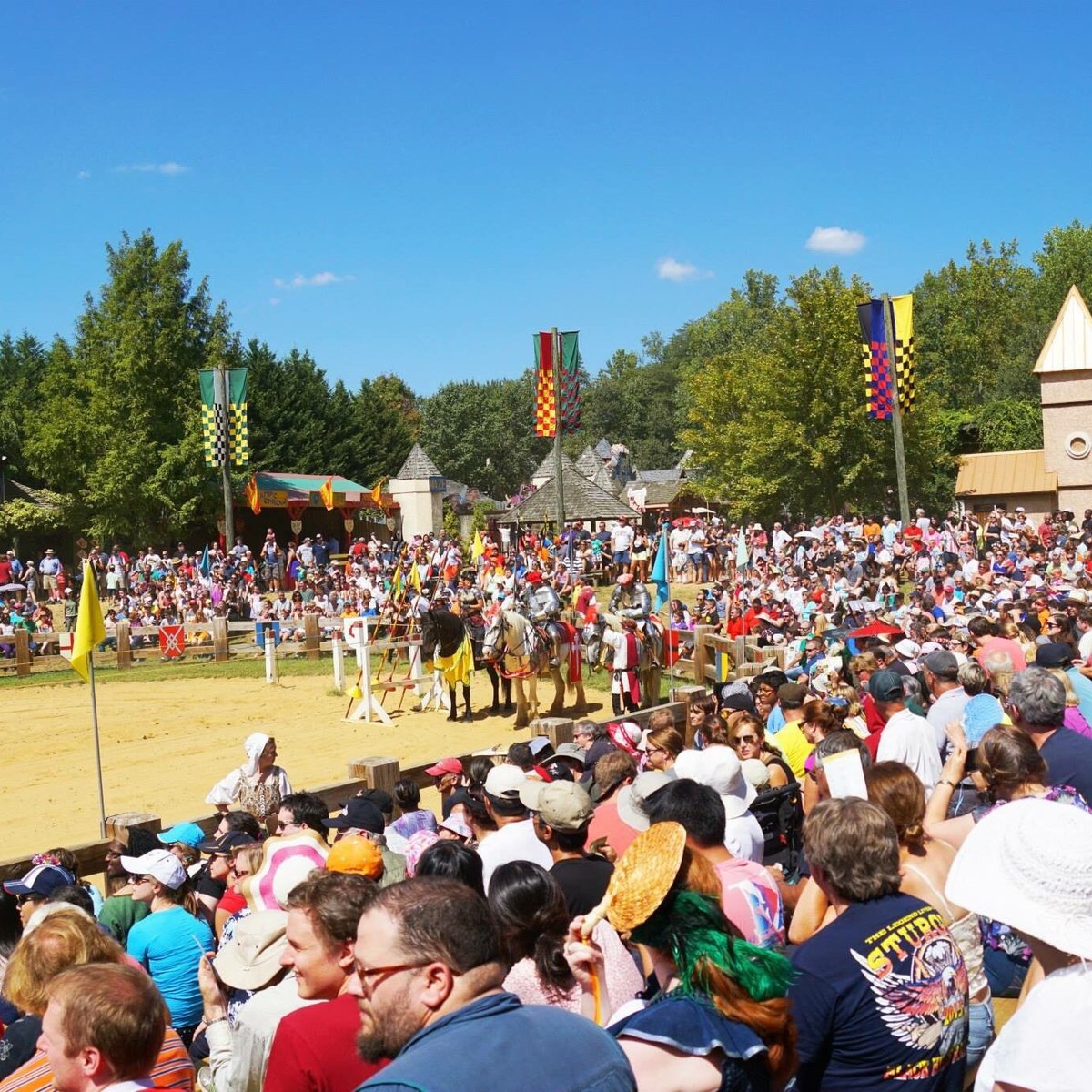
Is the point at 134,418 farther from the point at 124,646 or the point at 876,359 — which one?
the point at 876,359

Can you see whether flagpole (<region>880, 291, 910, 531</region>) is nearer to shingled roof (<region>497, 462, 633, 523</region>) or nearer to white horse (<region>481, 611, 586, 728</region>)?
white horse (<region>481, 611, 586, 728</region>)

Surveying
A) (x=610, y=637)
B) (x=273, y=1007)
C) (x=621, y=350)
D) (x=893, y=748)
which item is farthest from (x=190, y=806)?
(x=621, y=350)

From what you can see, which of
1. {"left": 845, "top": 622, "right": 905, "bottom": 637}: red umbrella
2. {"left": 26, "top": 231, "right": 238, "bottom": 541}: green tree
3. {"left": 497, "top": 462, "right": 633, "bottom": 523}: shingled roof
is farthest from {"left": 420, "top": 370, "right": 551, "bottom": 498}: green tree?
{"left": 845, "top": 622, "right": 905, "bottom": 637}: red umbrella

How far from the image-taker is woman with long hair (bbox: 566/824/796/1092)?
2585 mm

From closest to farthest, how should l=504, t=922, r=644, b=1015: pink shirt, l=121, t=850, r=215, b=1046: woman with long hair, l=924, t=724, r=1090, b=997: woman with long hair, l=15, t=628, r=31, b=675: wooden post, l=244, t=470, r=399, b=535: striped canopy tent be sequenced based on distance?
l=504, t=922, r=644, b=1015: pink shirt
l=924, t=724, r=1090, b=997: woman with long hair
l=121, t=850, r=215, b=1046: woman with long hair
l=15, t=628, r=31, b=675: wooden post
l=244, t=470, r=399, b=535: striped canopy tent

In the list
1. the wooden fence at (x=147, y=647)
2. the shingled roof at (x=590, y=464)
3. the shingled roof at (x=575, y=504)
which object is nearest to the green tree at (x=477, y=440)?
the shingled roof at (x=590, y=464)

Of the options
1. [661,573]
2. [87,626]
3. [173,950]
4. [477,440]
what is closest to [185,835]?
[173,950]

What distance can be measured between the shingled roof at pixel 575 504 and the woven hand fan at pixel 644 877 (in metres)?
41.6

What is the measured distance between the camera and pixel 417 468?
57312 mm

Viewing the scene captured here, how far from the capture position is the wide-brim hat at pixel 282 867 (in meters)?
5.25

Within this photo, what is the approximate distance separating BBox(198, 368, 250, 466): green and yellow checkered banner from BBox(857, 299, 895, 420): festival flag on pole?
17.8 meters

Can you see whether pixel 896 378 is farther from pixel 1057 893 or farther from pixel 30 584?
pixel 1057 893

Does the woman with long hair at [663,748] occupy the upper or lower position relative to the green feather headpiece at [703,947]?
lower

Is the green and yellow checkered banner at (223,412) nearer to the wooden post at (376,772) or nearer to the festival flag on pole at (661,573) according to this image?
the festival flag on pole at (661,573)
